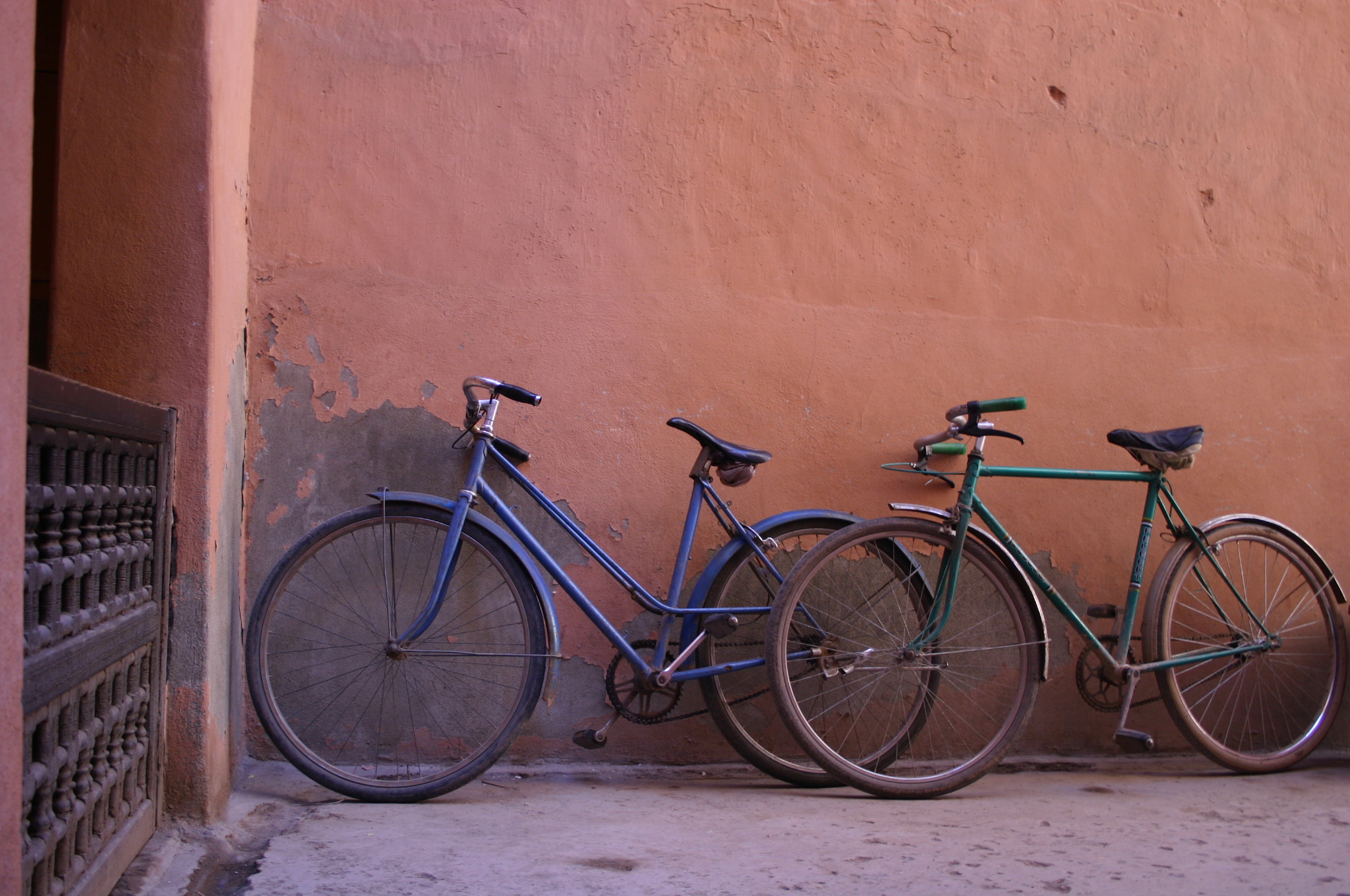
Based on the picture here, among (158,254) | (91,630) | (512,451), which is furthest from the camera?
(512,451)

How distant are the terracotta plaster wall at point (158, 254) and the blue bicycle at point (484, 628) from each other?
1.33 feet

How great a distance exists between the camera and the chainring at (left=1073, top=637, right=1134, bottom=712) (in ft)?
10.3

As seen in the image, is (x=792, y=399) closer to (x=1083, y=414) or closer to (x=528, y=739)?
(x=1083, y=414)

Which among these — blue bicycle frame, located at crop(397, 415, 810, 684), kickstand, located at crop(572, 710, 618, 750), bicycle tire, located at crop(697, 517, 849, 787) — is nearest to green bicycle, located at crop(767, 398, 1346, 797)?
bicycle tire, located at crop(697, 517, 849, 787)

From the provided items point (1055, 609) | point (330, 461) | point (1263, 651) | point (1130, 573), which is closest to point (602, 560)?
point (330, 461)

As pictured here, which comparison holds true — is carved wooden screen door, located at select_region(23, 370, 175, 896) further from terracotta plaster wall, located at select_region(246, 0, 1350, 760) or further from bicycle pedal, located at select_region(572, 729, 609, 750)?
bicycle pedal, located at select_region(572, 729, 609, 750)

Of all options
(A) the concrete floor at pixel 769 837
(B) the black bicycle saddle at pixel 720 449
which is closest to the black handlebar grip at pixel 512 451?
(B) the black bicycle saddle at pixel 720 449

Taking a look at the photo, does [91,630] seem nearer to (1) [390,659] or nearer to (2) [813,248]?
(1) [390,659]

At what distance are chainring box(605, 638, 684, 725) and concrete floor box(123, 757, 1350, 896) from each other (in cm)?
22

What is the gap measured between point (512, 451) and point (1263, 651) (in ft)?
8.41

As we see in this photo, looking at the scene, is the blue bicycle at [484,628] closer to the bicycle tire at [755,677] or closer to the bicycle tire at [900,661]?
the bicycle tire at [755,677]

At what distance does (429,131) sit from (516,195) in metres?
0.34

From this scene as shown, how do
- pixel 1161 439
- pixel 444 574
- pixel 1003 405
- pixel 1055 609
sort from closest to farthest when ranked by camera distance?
pixel 444 574
pixel 1003 405
pixel 1161 439
pixel 1055 609

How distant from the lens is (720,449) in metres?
2.84
